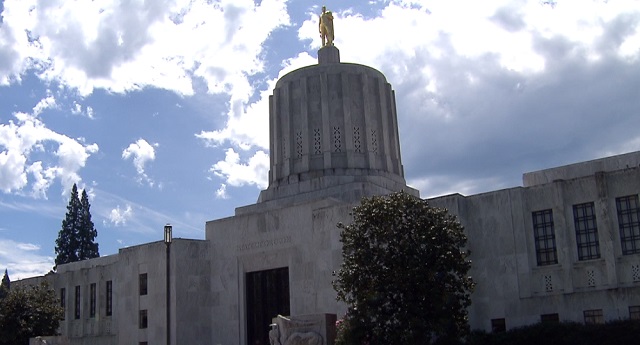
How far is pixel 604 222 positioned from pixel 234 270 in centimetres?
1814

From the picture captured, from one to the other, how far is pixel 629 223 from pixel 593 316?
374 centimetres

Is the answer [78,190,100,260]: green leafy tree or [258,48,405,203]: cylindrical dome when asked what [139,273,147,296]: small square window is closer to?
[258,48,405,203]: cylindrical dome

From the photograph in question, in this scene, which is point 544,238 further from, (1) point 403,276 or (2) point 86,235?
(2) point 86,235

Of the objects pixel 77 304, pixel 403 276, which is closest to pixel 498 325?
pixel 403 276

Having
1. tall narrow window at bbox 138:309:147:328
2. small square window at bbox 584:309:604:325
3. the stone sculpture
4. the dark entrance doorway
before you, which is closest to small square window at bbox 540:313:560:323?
small square window at bbox 584:309:604:325

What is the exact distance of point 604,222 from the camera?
29391 millimetres

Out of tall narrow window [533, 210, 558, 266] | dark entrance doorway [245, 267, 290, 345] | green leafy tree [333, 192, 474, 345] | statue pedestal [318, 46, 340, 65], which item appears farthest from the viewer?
statue pedestal [318, 46, 340, 65]

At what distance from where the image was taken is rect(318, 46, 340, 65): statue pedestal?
4256 centimetres

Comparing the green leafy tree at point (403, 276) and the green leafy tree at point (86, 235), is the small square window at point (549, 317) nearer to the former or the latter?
the green leafy tree at point (403, 276)

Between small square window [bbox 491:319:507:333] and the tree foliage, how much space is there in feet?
157

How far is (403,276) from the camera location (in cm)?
2605

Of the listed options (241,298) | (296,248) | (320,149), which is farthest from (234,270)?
(320,149)

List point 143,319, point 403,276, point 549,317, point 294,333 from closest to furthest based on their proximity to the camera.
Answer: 1. point 403,276
2. point 294,333
3. point 549,317
4. point 143,319

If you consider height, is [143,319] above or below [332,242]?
below
